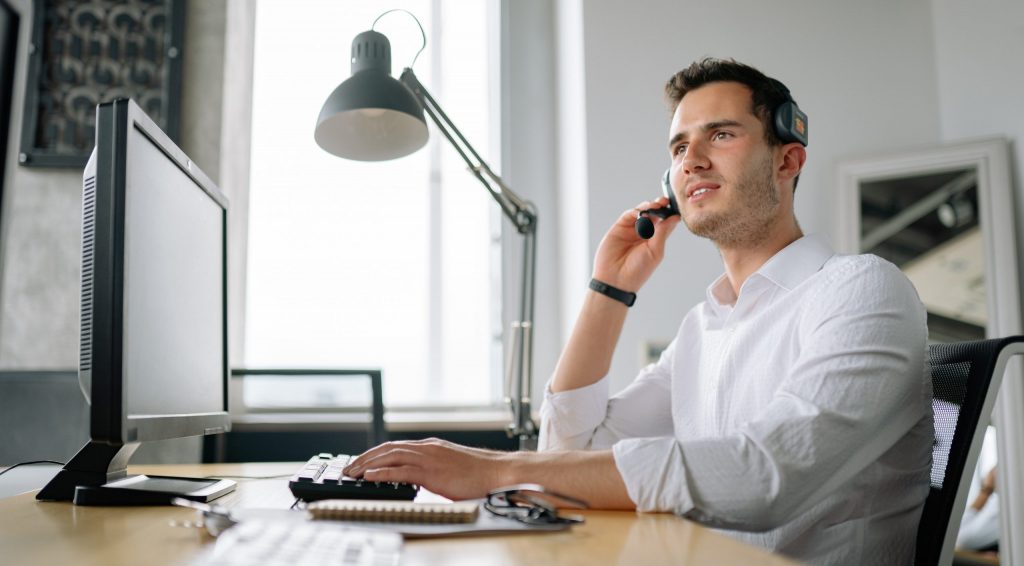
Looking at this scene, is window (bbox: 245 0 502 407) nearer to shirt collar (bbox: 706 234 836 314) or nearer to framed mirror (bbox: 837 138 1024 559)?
framed mirror (bbox: 837 138 1024 559)

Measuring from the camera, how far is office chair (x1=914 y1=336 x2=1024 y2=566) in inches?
34.1

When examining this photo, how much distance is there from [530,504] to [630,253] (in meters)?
0.78

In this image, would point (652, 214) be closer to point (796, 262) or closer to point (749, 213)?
point (749, 213)

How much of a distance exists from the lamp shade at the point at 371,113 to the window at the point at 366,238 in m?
1.10

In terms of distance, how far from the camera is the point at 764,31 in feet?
8.45

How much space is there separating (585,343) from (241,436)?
4.53 feet

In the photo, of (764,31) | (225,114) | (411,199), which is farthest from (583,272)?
(225,114)

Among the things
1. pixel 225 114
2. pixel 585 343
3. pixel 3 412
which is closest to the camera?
pixel 585 343

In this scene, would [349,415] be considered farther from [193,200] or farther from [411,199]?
[193,200]

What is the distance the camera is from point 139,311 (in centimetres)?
79

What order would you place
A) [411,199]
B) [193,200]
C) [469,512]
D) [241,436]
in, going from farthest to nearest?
[411,199] < [241,436] < [193,200] < [469,512]

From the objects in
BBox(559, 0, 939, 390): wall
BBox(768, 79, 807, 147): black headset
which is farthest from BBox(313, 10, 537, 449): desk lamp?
BBox(559, 0, 939, 390): wall

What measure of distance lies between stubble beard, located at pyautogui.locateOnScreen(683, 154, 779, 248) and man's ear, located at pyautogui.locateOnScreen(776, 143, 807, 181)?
0.04 meters

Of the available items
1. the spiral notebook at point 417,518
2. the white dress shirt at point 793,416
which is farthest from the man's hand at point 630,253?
the spiral notebook at point 417,518
